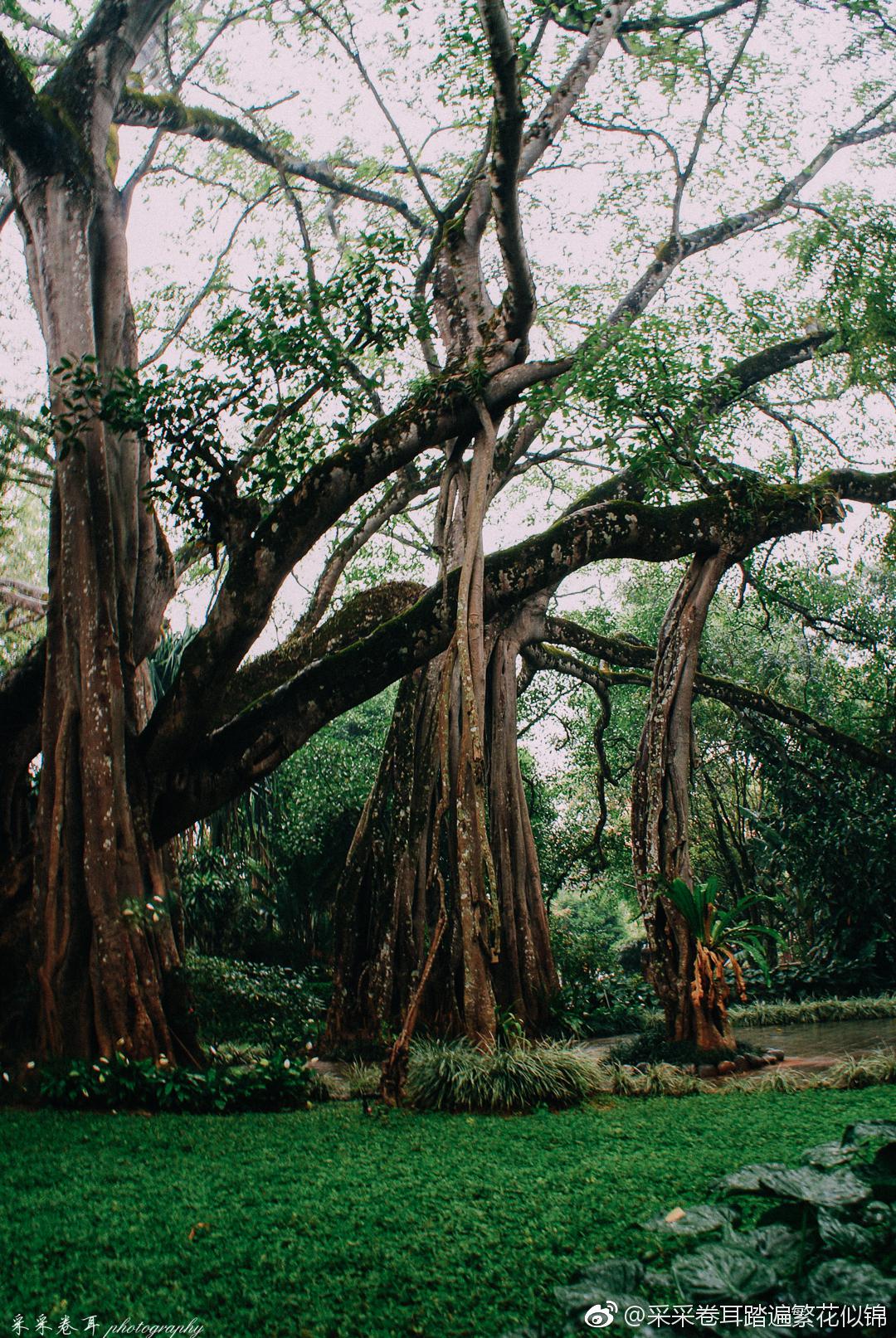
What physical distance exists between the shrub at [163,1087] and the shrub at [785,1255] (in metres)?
3.20

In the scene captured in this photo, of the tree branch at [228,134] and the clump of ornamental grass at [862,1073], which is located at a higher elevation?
the tree branch at [228,134]

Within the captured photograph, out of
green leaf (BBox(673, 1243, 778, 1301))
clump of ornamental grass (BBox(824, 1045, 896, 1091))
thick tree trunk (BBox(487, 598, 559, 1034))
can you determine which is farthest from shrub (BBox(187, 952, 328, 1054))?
green leaf (BBox(673, 1243, 778, 1301))

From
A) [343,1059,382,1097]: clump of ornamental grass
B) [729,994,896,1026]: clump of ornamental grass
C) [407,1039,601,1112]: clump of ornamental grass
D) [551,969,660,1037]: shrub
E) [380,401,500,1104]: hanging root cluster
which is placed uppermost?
[380,401,500,1104]: hanging root cluster

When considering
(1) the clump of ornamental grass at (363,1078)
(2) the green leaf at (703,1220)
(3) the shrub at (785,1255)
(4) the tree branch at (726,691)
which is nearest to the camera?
(3) the shrub at (785,1255)

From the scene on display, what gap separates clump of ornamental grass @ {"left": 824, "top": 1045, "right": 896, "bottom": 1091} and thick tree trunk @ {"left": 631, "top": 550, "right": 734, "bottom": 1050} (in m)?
0.89

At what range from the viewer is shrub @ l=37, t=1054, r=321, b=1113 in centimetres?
441

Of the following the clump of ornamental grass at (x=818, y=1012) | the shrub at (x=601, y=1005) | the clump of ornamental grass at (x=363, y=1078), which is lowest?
the clump of ornamental grass at (x=818, y=1012)

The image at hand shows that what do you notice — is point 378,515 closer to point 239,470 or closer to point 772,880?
point 239,470

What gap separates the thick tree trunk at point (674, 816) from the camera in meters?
5.70

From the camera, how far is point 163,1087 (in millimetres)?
4449

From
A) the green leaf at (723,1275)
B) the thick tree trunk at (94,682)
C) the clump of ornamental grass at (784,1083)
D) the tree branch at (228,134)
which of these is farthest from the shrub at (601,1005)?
the tree branch at (228,134)

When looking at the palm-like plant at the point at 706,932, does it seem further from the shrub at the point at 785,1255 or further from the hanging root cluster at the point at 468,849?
the shrub at the point at 785,1255

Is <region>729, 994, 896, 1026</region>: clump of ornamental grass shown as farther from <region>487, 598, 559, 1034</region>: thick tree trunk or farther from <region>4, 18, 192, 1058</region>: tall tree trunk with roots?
<region>4, 18, 192, 1058</region>: tall tree trunk with roots

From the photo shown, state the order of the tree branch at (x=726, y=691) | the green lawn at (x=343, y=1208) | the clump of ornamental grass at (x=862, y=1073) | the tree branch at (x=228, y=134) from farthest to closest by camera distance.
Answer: the tree branch at (x=726, y=691)
the tree branch at (x=228, y=134)
the clump of ornamental grass at (x=862, y=1073)
the green lawn at (x=343, y=1208)
